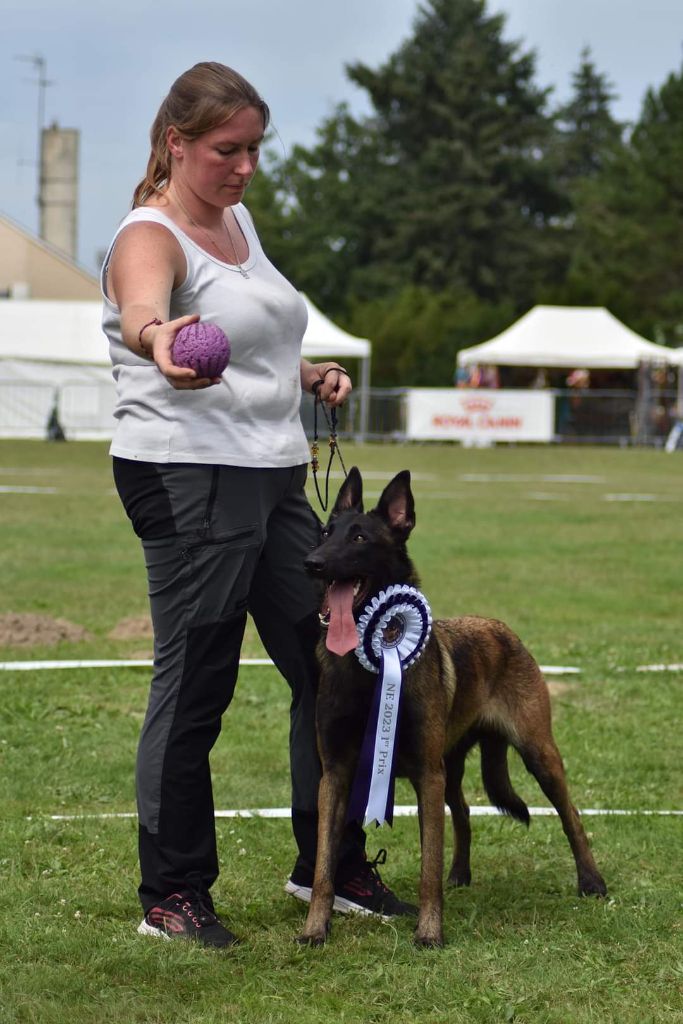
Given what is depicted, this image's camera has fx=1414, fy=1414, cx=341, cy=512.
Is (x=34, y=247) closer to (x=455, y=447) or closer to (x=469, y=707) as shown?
(x=455, y=447)

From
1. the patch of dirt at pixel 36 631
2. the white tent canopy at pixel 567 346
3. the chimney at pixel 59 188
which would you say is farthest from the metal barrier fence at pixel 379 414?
the patch of dirt at pixel 36 631

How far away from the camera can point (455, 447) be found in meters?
31.6

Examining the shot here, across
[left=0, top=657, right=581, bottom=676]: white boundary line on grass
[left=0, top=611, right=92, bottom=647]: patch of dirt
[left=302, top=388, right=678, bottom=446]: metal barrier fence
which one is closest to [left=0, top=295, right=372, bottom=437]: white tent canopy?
[left=302, top=388, right=678, bottom=446]: metal barrier fence

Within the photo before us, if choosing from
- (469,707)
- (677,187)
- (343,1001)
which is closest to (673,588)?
(469,707)

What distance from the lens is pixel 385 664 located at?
3.85m

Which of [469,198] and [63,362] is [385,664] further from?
[469,198]

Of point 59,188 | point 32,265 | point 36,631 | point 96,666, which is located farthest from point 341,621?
point 59,188

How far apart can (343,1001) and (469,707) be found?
1.07 meters

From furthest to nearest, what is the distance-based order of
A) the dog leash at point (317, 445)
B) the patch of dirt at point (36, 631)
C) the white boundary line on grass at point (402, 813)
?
1. the patch of dirt at point (36, 631)
2. the white boundary line on grass at point (402, 813)
3. the dog leash at point (317, 445)

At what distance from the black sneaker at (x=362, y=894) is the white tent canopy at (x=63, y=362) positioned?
25683mm

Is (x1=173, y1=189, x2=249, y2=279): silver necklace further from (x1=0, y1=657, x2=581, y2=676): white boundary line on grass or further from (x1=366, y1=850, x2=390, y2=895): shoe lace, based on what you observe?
(x1=0, y1=657, x2=581, y2=676): white boundary line on grass

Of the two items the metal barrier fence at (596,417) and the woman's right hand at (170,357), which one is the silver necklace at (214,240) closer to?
the woman's right hand at (170,357)

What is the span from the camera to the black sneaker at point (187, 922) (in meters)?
3.77

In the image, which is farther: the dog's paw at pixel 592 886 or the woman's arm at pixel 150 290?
the dog's paw at pixel 592 886
